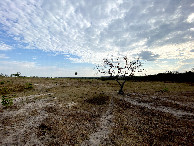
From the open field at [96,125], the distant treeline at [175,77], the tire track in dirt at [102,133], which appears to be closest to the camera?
the tire track in dirt at [102,133]

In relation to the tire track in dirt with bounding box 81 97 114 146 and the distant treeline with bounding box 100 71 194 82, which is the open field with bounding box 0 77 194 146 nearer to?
the tire track in dirt with bounding box 81 97 114 146

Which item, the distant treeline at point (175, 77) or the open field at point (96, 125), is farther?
the distant treeline at point (175, 77)

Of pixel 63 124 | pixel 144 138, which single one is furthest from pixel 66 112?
pixel 144 138

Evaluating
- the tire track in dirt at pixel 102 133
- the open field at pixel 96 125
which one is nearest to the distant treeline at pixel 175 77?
the open field at pixel 96 125

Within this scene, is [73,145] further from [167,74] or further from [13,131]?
[167,74]

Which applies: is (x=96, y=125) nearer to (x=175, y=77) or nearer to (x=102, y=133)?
(x=102, y=133)

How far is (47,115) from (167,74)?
130 feet

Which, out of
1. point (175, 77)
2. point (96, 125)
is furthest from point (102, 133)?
point (175, 77)

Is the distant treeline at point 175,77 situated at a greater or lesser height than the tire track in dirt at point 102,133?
A: greater

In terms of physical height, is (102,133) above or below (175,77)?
below

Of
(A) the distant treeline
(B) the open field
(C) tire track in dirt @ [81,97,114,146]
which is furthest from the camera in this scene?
(A) the distant treeline

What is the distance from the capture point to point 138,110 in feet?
33.8

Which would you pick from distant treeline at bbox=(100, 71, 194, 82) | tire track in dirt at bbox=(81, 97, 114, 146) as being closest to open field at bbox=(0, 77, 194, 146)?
tire track in dirt at bbox=(81, 97, 114, 146)

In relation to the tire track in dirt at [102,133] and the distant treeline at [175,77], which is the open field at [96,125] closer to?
the tire track in dirt at [102,133]
